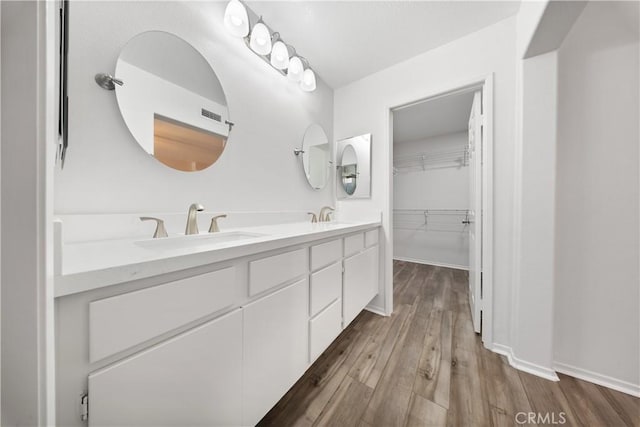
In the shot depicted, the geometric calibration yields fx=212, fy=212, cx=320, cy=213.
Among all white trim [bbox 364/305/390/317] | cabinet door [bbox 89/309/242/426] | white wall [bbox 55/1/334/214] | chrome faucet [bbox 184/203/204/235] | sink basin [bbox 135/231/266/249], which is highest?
white wall [bbox 55/1/334/214]

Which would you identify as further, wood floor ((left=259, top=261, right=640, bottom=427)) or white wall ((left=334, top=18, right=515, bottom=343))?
white wall ((left=334, top=18, right=515, bottom=343))

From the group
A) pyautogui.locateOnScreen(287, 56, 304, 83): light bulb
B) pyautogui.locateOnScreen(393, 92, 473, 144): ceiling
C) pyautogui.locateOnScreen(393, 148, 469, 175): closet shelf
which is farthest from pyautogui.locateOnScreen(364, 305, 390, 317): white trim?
pyautogui.locateOnScreen(393, 148, 469, 175): closet shelf

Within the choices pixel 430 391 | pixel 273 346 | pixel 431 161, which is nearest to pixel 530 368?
pixel 430 391

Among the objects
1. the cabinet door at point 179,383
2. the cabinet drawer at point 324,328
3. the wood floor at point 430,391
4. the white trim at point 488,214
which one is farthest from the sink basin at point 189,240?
the white trim at point 488,214

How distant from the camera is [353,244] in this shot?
1513 millimetres

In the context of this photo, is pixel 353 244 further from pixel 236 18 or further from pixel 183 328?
pixel 236 18

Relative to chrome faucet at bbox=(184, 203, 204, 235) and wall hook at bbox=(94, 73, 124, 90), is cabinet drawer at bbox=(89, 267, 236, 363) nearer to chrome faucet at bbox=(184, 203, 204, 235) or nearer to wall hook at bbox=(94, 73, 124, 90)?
chrome faucet at bbox=(184, 203, 204, 235)

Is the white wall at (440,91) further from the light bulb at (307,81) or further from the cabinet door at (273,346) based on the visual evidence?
the cabinet door at (273,346)

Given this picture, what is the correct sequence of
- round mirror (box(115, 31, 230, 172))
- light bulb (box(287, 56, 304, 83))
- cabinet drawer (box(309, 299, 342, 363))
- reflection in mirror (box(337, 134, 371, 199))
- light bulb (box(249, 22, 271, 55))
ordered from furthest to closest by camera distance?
reflection in mirror (box(337, 134, 371, 199)) < light bulb (box(287, 56, 304, 83)) < light bulb (box(249, 22, 271, 55)) < cabinet drawer (box(309, 299, 342, 363)) < round mirror (box(115, 31, 230, 172))

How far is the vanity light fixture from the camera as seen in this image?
Answer: 4.04 ft

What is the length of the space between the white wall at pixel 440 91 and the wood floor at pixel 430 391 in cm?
33

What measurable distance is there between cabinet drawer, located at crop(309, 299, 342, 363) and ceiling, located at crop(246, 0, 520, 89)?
6.21ft

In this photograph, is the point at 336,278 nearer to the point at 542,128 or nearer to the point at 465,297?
the point at 542,128

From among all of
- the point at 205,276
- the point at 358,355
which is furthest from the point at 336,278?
the point at 205,276
